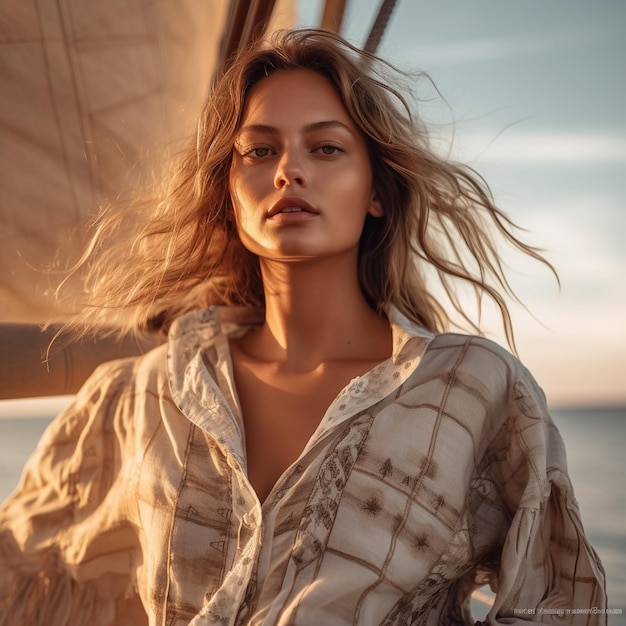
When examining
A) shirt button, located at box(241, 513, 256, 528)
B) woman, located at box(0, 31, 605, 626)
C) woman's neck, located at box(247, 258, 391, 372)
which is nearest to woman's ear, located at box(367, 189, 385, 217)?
woman, located at box(0, 31, 605, 626)

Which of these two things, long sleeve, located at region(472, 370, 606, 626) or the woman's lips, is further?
the woman's lips

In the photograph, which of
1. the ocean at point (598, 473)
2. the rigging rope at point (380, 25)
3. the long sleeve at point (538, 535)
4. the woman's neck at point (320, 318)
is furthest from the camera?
the ocean at point (598, 473)

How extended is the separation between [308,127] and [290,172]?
0.11 meters

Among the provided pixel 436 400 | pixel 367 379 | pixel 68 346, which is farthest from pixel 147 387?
pixel 436 400

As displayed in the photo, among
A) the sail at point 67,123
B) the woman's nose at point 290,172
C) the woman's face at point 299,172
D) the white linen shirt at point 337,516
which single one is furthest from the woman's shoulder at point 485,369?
the sail at point 67,123

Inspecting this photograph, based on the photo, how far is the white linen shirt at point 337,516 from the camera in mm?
1495

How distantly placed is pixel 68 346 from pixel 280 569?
25.5 inches

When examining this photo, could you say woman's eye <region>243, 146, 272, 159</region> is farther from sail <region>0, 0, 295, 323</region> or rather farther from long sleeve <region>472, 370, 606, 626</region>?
long sleeve <region>472, 370, 606, 626</region>

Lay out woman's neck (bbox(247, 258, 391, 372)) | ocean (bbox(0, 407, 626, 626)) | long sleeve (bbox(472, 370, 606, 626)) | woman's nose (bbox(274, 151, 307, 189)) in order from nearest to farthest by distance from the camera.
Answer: long sleeve (bbox(472, 370, 606, 626)), woman's nose (bbox(274, 151, 307, 189)), woman's neck (bbox(247, 258, 391, 372)), ocean (bbox(0, 407, 626, 626))

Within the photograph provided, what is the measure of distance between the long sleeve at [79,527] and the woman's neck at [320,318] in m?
0.34

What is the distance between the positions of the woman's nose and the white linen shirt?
32cm

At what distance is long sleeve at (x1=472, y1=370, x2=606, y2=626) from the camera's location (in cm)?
149

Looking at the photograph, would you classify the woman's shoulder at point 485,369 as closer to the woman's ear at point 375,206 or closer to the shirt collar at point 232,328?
the shirt collar at point 232,328

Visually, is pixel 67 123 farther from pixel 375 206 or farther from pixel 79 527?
pixel 79 527
